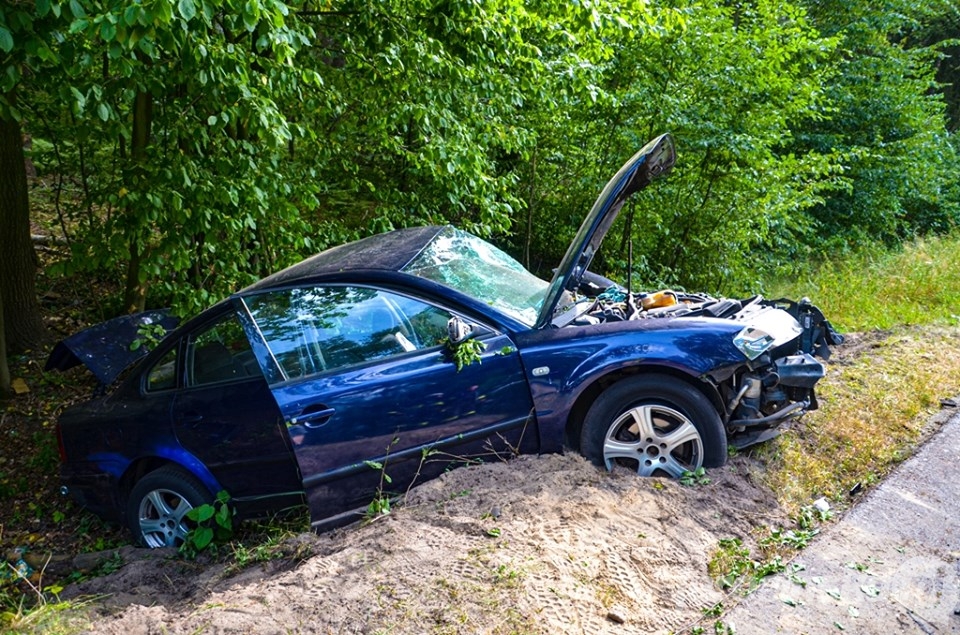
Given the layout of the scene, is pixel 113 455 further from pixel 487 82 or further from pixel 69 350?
pixel 487 82

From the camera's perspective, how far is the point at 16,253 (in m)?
7.94

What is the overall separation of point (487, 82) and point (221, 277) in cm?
301

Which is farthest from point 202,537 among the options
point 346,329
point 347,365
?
point 346,329

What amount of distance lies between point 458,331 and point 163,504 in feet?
7.88

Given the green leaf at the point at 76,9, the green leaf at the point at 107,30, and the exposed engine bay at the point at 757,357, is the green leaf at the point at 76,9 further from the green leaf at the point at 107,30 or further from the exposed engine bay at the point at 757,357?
the exposed engine bay at the point at 757,357

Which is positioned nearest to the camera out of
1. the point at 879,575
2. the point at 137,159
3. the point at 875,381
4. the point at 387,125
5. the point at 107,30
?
the point at 879,575

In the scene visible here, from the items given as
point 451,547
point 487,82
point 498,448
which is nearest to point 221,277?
point 487,82

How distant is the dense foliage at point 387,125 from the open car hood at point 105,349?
0.52 meters

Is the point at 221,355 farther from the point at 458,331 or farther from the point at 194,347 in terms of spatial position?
the point at 458,331

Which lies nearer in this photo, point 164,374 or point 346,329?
point 346,329

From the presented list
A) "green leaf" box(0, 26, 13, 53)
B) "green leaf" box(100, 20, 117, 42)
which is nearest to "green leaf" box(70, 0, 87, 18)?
"green leaf" box(100, 20, 117, 42)

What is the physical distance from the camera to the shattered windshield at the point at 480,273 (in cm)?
453

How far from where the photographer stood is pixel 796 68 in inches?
361

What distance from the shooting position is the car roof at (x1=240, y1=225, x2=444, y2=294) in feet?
15.2
